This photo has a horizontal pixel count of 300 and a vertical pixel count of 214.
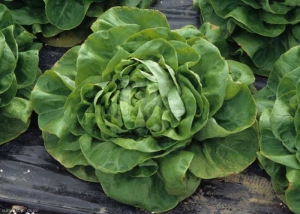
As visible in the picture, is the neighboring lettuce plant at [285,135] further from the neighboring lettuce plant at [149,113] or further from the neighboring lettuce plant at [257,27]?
the neighboring lettuce plant at [257,27]

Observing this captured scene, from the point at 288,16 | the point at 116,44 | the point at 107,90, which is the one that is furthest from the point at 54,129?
the point at 288,16

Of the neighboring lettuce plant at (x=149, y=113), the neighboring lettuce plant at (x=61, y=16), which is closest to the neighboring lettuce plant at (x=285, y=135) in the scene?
the neighboring lettuce plant at (x=149, y=113)

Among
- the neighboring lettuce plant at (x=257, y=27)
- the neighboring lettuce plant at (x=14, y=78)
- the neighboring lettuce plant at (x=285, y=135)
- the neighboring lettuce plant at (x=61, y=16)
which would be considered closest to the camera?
the neighboring lettuce plant at (x=285, y=135)

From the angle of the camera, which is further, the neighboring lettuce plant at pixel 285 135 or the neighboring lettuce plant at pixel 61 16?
the neighboring lettuce plant at pixel 61 16

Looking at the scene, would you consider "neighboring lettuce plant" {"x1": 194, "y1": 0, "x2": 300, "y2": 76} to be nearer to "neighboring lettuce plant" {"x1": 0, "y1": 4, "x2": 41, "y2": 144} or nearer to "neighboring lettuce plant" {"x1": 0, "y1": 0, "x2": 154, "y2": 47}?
"neighboring lettuce plant" {"x1": 0, "y1": 0, "x2": 154, "y2": 47}

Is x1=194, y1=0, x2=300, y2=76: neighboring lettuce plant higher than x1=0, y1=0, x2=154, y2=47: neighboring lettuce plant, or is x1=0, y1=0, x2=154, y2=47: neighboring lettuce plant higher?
x1=194, y1=0, x2=300, y2=76: neighboring lettuce plant

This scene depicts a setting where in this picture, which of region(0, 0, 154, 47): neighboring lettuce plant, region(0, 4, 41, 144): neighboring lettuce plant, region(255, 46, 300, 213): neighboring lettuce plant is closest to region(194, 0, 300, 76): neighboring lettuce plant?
region(255, 46, 300, 213): neighboring lettuce plant

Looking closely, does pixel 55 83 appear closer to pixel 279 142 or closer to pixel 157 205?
pixel 157 205
